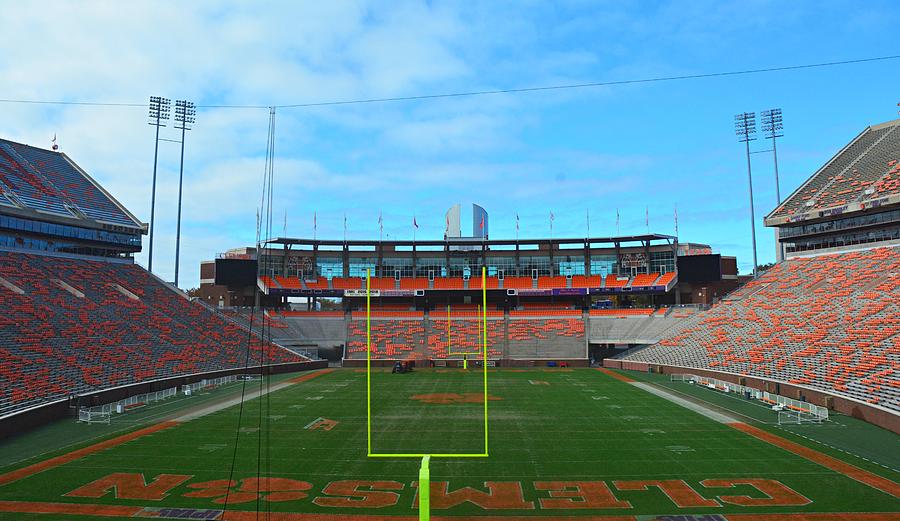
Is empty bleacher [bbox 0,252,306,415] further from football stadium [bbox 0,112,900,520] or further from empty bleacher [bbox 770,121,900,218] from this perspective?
empty bleacher [bbox 770,121,900,218]

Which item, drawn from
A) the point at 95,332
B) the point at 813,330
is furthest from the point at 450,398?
the point at 813,330

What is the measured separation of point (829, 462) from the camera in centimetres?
1697

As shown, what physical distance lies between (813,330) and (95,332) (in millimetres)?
44265

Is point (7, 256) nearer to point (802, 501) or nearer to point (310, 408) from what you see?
point (310, 408)

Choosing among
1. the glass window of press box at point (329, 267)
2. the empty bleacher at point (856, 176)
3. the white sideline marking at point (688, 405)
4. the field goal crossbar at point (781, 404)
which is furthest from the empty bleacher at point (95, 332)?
the empty bleacher at point (856, 176)

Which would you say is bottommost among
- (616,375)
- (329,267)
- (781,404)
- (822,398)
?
(616,375)

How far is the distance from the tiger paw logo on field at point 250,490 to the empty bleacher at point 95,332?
247 inches

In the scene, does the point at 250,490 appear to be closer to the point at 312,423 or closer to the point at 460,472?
A: the point at 460,472

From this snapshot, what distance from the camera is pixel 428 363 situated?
52.9 meters

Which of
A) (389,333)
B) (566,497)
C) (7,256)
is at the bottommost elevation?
(566,497)

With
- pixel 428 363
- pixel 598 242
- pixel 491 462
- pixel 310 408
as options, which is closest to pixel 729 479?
pixel 491 462

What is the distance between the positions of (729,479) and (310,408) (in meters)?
18.8

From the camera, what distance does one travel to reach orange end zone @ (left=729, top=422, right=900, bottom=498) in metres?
14.6

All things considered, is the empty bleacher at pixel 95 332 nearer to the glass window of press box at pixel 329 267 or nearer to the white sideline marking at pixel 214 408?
the white sideline marking at pixel 214 408
